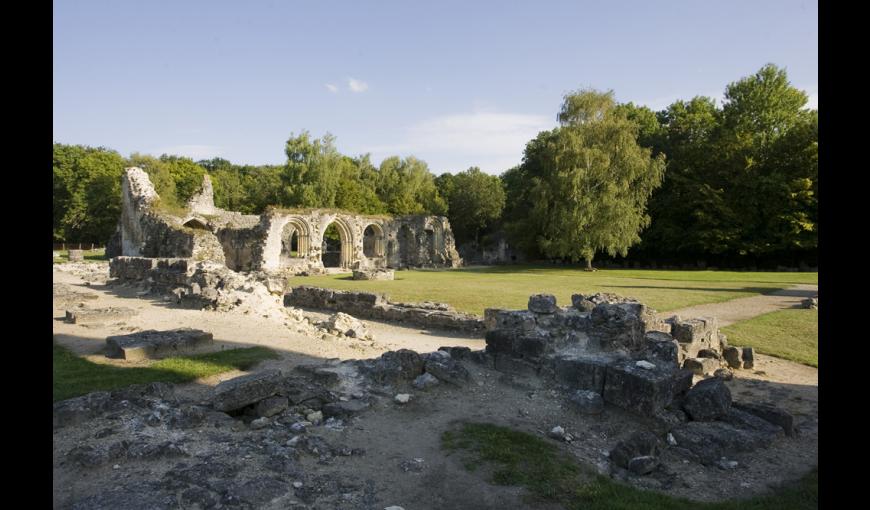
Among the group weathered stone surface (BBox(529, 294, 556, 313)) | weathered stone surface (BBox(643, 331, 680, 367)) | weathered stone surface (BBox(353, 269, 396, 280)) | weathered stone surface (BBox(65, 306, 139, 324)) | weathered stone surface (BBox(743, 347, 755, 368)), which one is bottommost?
weathered stone surface (BBox(743, 347, 755, 368))

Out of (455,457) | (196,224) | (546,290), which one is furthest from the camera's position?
(196,224)

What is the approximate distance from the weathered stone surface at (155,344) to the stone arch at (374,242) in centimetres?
2654

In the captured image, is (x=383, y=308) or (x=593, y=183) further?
(x=593, y=183)

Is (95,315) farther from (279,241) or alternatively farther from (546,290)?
(279,241)

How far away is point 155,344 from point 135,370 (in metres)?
1.10

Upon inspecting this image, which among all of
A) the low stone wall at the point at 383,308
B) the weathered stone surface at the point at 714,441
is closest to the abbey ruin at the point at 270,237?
the low stone wall at the point at 383,308

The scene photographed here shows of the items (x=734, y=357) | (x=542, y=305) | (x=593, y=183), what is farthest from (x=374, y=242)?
(x=734, y=357)

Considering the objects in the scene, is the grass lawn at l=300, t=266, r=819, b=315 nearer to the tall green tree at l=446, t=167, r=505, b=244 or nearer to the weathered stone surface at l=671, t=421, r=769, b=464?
the weathered stone surface at l=671, t=421, r=769, b=464

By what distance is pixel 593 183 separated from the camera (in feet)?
106

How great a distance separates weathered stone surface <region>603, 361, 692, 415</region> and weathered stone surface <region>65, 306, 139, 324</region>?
1086 cm

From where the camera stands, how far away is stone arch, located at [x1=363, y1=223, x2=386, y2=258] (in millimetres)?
36422

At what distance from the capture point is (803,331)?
11.5 meters

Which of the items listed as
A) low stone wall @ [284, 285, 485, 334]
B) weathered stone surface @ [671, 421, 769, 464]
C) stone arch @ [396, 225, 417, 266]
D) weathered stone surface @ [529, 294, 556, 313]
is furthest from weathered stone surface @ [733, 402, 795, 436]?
stone arch @ [396, 225, 417, 266]

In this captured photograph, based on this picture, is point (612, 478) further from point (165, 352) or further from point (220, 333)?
point (220, 333)
